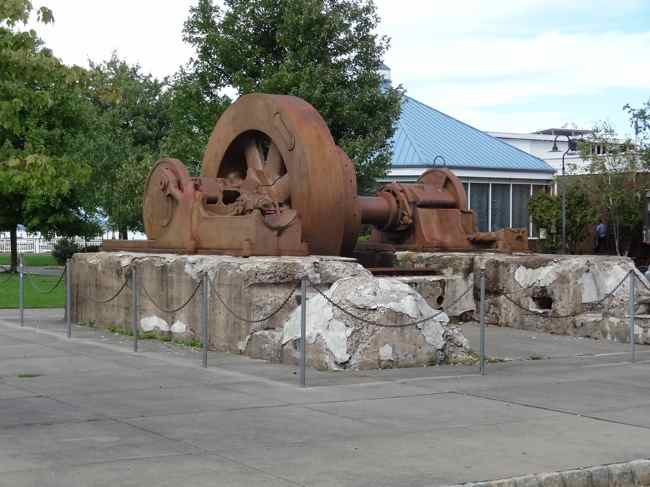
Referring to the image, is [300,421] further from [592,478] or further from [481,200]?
[481,200]

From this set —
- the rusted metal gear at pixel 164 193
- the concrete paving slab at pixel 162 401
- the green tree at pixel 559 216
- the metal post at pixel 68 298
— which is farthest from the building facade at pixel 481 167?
the concrete paving slab at pixel 162 401

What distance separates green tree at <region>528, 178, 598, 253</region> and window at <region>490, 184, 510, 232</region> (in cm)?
649

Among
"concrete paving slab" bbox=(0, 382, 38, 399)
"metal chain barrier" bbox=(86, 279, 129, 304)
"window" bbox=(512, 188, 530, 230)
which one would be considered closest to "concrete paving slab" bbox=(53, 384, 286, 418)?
"concrete paving slab" bbox=(0, 382, 38, 399)

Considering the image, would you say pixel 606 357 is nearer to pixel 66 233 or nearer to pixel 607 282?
pixel 607 282

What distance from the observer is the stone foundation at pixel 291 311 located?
519 inches

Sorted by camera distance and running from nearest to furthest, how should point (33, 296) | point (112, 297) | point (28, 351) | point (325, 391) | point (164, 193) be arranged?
point (325, 391) → point (28, 351) → point (112, 297) → point (164, 193) → point (33, 296)

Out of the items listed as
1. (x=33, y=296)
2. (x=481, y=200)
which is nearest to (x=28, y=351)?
(x=33, y=296)

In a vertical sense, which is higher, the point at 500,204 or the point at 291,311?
the point at 500,204

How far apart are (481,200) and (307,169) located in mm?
31602

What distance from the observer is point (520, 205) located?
48.4 meters

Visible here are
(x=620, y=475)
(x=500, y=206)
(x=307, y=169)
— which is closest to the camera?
(x=620, y=475)

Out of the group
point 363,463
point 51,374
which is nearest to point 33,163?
point 51,374

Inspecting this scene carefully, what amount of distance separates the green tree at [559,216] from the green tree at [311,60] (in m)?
8.86

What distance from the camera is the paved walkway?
7867mm
